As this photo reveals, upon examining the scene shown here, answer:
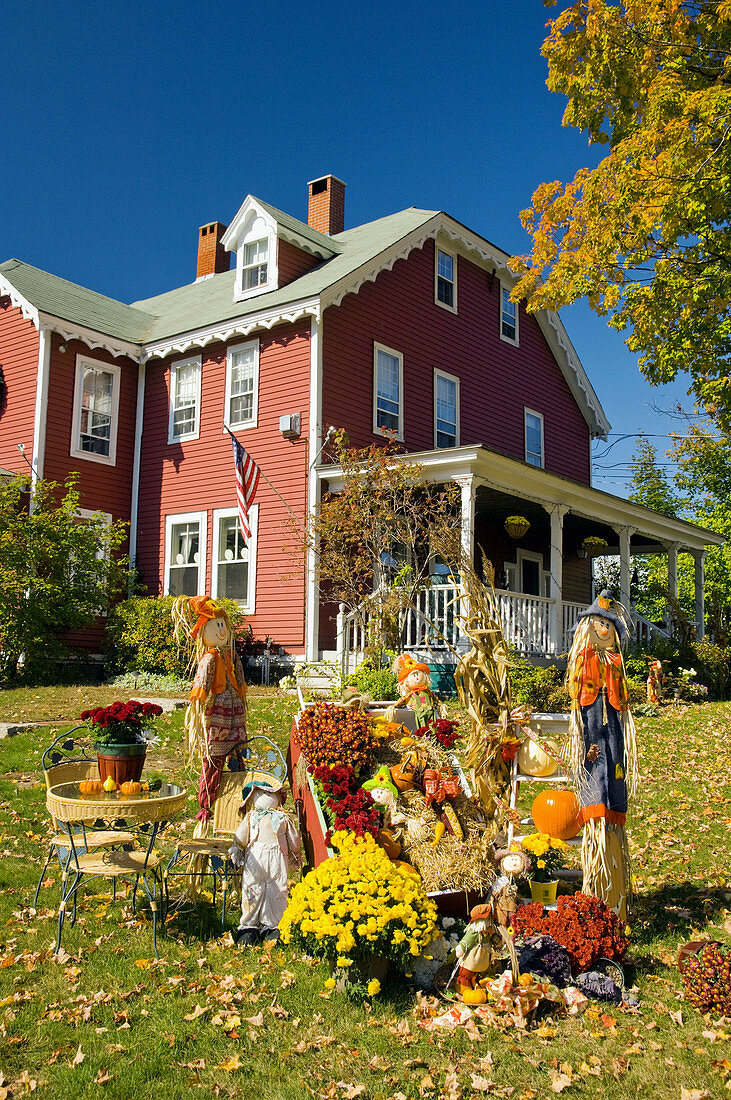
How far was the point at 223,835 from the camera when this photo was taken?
5.70m

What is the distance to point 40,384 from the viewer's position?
54.3 feet

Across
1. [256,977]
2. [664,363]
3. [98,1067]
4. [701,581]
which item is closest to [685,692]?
[701,581]

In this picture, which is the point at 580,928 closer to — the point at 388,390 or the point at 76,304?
the point at 388,390

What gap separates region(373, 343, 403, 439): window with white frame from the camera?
16.9 m

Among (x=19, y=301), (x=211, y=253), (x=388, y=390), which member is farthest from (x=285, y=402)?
(x=211, y=253)

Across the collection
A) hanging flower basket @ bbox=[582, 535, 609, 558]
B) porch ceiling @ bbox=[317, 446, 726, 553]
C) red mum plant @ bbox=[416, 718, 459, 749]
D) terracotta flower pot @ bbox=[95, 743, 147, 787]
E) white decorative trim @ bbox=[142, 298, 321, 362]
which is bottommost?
terracotta flower pot @ bbox=[95, 743, 147, 787]

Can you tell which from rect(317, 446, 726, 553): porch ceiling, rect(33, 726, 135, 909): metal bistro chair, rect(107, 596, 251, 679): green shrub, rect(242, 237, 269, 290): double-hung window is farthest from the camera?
rect(242, 237, 269, 290): double-hung window

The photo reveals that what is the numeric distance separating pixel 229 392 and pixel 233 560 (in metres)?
3.30

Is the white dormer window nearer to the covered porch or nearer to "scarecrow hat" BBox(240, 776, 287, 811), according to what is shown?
the covered porch

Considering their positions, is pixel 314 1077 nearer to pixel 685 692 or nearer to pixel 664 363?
pixel 664 363

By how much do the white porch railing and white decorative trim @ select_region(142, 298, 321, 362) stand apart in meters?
5.44

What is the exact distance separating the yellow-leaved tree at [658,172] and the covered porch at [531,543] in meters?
3.10

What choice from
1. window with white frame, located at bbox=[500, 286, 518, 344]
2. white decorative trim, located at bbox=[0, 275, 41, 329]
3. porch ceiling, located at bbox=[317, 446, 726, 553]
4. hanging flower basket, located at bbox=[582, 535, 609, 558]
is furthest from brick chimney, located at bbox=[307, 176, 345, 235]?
hanging flower basket, located at bbox=[582, 535, 609, 558]

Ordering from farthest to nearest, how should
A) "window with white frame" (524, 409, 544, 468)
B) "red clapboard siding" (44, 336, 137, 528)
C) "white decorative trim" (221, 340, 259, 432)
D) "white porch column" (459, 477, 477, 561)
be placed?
"window with white frame" (524, 409, 544, 468), "red clapboard siding" (44, 336, 137, 528), "white decorative trim" (221, 340, 259, 432), "white porch column" (459, 477, 477, 561)
